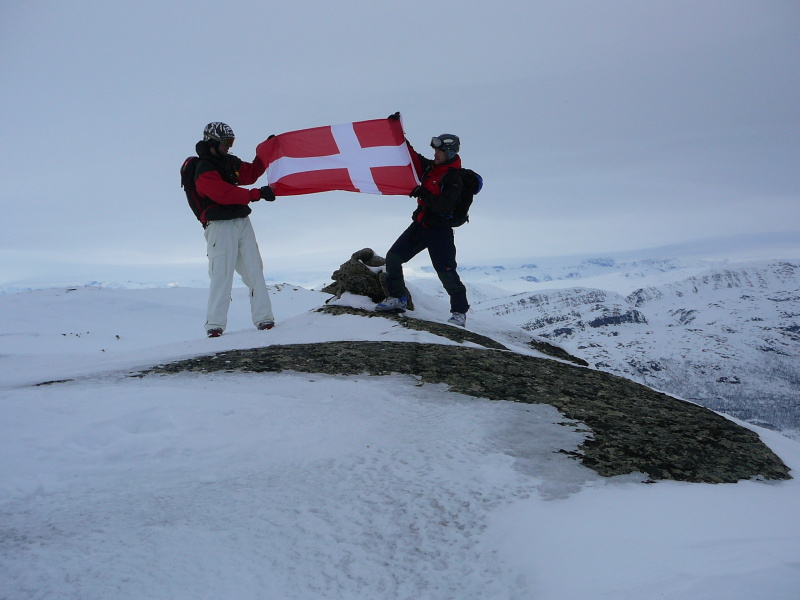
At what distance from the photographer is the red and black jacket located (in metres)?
8.02

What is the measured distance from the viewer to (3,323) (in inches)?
523

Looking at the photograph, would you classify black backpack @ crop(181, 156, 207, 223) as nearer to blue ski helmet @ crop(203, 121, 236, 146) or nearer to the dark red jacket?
blue ski helmet @ crop(203, 121, 236, 146)

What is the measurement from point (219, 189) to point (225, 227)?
0.71 metres

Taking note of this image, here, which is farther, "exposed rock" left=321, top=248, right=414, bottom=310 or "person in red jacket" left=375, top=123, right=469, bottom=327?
"exposed rock" left=321, top=248, right=414, bottom=310

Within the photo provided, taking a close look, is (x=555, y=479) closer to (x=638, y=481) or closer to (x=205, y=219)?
(x=638, y=481)

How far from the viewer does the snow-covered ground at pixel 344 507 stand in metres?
2.15

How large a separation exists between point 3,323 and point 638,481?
53.0ft

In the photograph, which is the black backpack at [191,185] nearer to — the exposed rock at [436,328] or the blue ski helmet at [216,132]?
the blue ski helmet at [216,132]

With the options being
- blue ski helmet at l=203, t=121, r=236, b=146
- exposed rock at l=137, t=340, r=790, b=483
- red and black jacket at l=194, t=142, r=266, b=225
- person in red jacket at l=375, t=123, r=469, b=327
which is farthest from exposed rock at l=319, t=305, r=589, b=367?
blue ski helmet at l=203, t=121, r=236, b=146

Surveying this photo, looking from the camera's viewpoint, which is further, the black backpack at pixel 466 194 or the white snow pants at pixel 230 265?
the black backpack at pixel 466 194

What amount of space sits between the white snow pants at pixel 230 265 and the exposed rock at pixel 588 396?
236cm

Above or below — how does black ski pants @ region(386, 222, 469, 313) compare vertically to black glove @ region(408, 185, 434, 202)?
below

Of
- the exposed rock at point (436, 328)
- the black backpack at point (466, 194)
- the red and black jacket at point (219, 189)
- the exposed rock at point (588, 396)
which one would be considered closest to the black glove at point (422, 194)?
the black backpack at point (466, 194)

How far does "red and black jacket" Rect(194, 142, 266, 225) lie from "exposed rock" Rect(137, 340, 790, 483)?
303 cm
